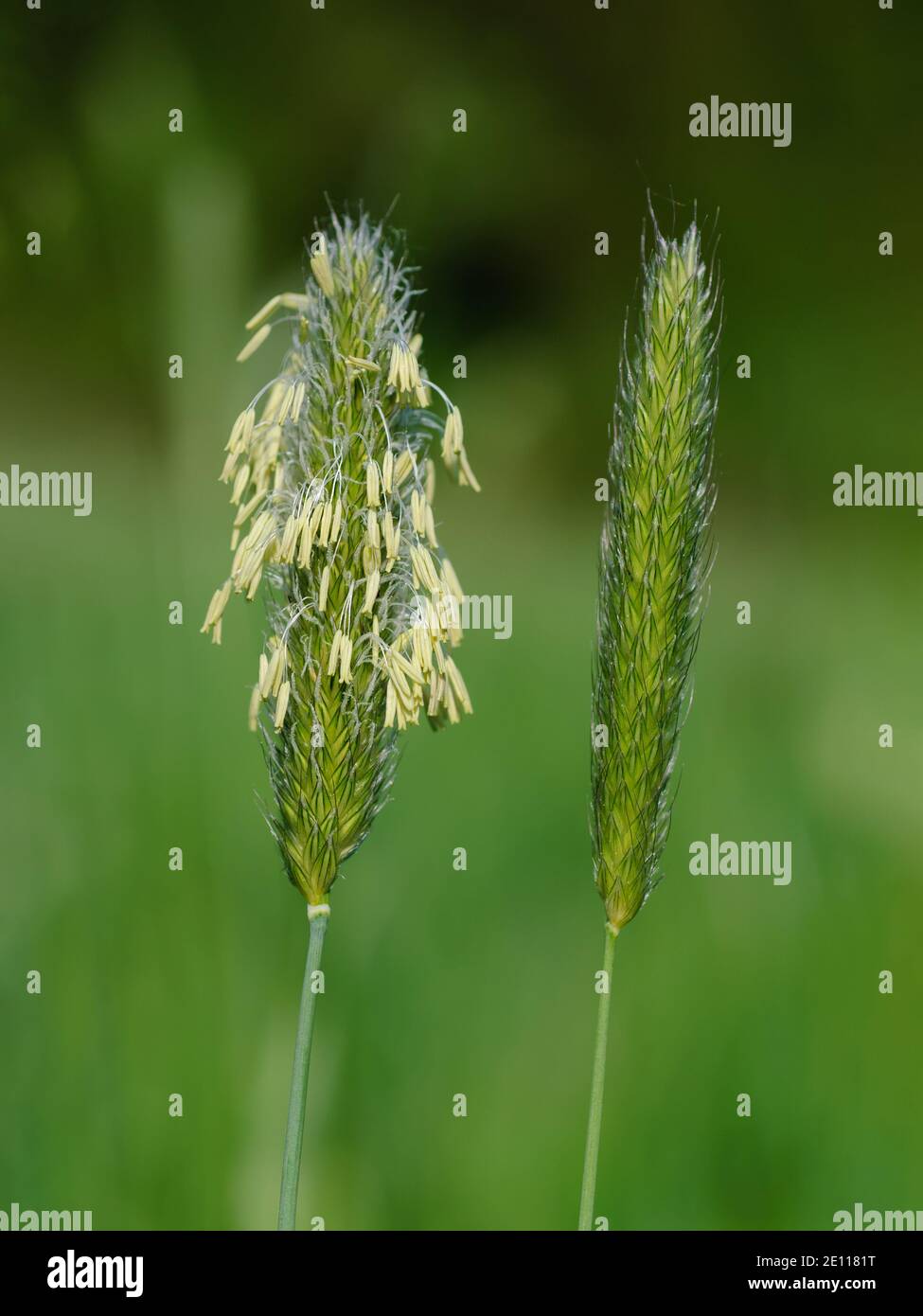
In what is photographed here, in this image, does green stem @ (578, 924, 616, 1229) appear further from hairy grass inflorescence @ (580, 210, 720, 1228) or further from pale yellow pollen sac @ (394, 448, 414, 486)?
pale yellow pollen sac @ (394, 448, 414, 486)

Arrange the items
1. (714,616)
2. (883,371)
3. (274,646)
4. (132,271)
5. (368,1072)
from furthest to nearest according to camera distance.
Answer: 1. (883,371)
2. (714,616)
3. (132,271)
4. (368,1072)
5. (274,646)

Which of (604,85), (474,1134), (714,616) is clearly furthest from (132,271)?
(474,1134)

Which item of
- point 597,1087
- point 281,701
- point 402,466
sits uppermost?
point 402,466

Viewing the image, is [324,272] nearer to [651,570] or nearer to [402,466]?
[402,466]

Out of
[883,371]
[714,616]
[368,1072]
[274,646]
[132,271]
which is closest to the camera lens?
[274,646]

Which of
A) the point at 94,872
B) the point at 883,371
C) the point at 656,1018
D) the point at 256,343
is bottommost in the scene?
the point at 656,1018

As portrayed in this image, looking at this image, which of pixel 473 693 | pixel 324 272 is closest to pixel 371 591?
pixel 324 272
